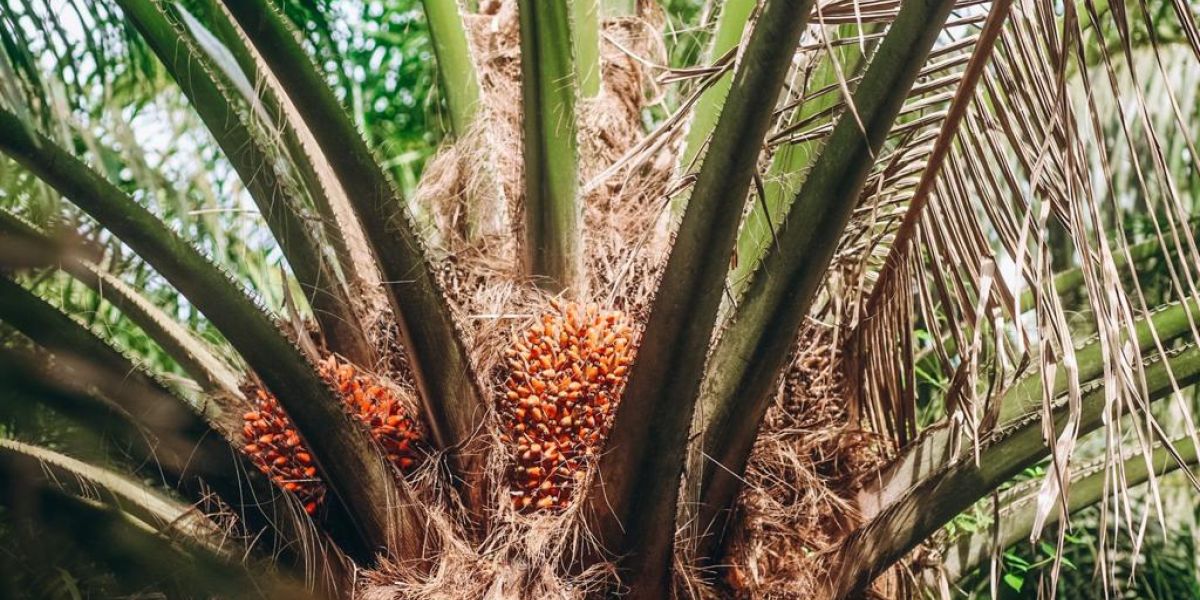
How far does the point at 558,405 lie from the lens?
2.16 metres

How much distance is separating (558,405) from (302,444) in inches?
17.5

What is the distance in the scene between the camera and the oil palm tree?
5.86 feet

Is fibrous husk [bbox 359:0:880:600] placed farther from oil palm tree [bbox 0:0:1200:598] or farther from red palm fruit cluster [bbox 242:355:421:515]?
red palm fruit cluster [bbox 242:355:421:515]

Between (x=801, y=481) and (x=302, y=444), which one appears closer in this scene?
(x=302, y=444)

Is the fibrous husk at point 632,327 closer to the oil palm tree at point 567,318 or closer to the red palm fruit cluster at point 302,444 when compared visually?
the oil palm tree at point 567,318

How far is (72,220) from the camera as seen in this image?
2.08 metres

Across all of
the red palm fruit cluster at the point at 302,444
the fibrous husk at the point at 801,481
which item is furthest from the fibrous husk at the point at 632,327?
the red palm fruit cluster at the point at 302,444

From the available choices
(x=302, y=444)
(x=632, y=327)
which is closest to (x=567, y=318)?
(x=632, y=327)

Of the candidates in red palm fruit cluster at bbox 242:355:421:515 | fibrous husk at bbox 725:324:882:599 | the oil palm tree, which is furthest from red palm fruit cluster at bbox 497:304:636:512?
fibrous husk at bbox 725:324:882:599

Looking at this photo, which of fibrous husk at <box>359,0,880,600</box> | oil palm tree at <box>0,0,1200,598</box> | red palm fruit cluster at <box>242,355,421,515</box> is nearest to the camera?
oil palm tree at <box>0,0,1200,598</box>

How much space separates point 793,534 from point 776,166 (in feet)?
2.22

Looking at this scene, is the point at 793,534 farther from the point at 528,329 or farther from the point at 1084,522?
the point at 1084,522

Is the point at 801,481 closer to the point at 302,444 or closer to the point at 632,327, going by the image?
the point at 632,327

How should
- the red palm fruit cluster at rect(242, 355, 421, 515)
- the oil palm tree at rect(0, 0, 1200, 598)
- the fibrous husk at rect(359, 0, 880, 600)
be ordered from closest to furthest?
the oil palm tree at rect(0, 0, 1200, 598) < the fibrous husk at rect(359, 0, 880, 600) < the red palm fruit cluster at rect(242, 355, 421, 515)
